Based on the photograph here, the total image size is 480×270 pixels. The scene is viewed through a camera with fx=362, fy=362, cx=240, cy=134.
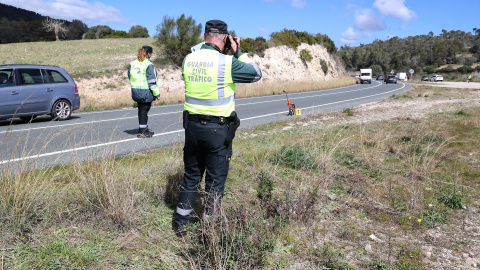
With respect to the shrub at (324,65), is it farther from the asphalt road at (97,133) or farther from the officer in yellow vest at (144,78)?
the officer in yellow vest at (144,78)

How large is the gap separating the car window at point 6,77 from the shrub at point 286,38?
1348 inches

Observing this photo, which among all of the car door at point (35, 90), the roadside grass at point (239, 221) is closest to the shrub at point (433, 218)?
the roadside grass at point (239, 221)

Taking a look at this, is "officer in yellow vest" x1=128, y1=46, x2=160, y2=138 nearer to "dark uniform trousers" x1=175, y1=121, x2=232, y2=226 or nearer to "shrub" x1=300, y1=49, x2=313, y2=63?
"dark uniform trousers" x1=175, y1=121, x2=232, y2=226

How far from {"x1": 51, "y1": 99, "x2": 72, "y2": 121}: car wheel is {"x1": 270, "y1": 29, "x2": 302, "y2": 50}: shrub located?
33.2 m

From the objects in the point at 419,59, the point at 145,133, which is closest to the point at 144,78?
the point at 145,133

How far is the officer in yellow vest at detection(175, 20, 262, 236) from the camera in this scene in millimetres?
3139

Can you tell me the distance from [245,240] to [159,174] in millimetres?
2102

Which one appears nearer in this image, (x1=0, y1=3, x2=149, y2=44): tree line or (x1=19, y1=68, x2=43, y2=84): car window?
(x1=19, y1=68, x2=43, y2=84): car window

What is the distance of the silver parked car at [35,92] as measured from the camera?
32.1 ft

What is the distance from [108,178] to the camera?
345 centimetres

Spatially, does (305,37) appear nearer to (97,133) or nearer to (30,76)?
(30,76)

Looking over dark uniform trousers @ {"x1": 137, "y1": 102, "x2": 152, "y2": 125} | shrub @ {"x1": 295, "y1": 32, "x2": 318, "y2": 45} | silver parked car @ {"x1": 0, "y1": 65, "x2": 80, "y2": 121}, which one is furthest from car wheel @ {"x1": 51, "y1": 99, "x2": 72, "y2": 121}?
shrub @ {"x1": 295, "y1": 32, "x2": 318, "y2": 45}

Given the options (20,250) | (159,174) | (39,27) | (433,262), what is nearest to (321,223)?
(433,262)

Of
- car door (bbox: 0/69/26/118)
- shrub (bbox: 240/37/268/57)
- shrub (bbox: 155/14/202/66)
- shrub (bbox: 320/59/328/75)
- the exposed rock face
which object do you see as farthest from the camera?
shrub (bbox: 320/59/328/75)
